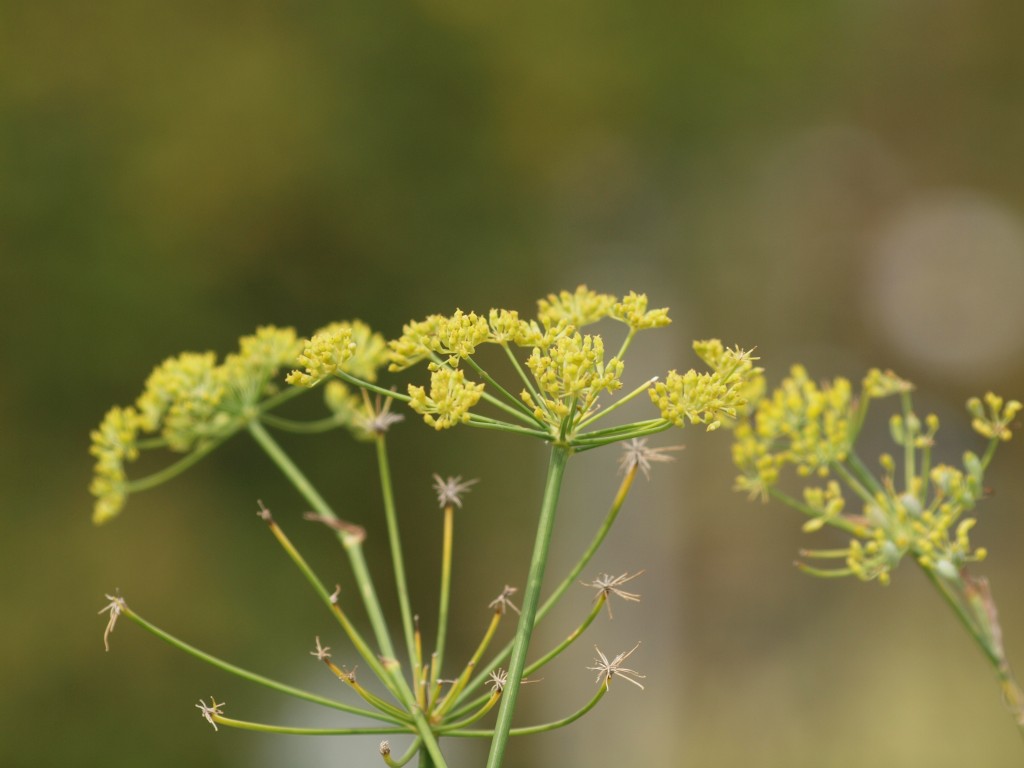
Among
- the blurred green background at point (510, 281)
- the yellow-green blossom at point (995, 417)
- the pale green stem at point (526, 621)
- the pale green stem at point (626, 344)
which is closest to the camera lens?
the pale green stem at point (526, 621)

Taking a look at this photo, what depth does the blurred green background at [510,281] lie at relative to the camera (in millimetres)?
3670

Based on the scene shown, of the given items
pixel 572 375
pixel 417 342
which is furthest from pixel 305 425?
pixel 572 375

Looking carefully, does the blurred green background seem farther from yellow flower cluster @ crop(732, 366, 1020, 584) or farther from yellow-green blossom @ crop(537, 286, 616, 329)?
yellow-green blossom @ crop(537, 286, 616, 329)

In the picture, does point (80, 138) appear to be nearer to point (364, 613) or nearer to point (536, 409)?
point (364, 613)

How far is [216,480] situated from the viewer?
3928mm

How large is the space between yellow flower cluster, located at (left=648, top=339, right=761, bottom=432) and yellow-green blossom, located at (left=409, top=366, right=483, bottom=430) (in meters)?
0.10

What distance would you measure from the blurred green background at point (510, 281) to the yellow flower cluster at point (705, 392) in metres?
3.17

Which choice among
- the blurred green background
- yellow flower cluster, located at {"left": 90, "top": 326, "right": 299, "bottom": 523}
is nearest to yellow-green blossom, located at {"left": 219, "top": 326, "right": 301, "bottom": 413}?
yellow flower cluster, located at {"left": 90, "top": 326, "right": 299, "bottom": 523}

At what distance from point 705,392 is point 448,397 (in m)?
0.14

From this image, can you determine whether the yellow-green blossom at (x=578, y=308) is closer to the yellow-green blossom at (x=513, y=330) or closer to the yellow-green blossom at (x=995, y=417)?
the yellow-green blossom at (x=513, y=330)

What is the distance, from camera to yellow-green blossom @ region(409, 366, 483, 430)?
52cm

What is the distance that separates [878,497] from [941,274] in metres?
4.78

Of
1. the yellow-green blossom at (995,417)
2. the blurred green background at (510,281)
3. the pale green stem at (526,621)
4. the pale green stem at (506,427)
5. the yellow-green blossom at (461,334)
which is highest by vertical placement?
the blurred green background at (510,281)

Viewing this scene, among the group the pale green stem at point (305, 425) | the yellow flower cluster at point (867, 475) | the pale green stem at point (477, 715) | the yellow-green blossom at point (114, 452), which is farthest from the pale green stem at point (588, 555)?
the yellow-green blossom at point (114, 452)
